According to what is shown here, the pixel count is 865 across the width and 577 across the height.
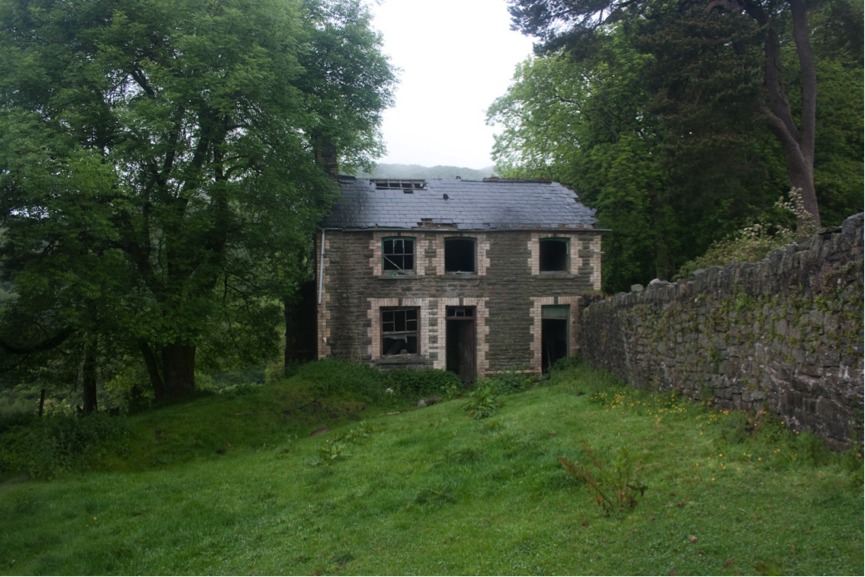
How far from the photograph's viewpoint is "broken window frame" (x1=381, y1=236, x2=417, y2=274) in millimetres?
22062

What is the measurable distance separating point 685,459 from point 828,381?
182 centimetres

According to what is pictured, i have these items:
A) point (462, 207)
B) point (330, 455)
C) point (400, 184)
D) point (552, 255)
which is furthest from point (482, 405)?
point (400, 184)

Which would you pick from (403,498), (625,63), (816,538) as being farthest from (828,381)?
(625,63)

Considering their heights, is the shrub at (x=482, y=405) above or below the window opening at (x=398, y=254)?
below

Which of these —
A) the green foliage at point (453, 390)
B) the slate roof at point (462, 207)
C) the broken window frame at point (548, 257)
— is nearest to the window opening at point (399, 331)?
the green foliage at point (453, 390)

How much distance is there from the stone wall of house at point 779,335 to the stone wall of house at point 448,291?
9.83 metres

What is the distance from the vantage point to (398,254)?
22141mm

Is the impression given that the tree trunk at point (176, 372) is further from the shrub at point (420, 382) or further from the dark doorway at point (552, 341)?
the dark doorway at point (552, 341)

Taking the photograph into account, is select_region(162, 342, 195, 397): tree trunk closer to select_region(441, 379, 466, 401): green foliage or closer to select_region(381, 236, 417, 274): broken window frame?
select_region(381, 236, 417, 274): broken window frame

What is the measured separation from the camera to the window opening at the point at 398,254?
22172 mm

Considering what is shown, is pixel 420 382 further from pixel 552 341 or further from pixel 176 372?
pixel 176 372

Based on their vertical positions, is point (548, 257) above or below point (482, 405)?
above

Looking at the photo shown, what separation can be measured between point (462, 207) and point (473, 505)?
16.4 meters

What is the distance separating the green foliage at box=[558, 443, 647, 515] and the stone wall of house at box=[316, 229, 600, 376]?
14422mm
